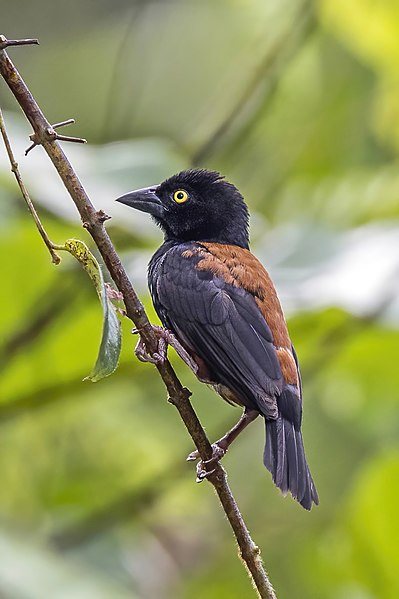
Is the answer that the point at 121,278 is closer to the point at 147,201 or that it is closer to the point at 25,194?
the point at 25,194

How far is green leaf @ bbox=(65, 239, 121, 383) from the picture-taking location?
89.8 inches

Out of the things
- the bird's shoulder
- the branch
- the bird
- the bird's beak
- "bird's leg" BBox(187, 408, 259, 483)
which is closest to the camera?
the branch

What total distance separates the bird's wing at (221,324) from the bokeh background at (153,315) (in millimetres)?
371

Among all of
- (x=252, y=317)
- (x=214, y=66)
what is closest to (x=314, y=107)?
(x=214, y=66)

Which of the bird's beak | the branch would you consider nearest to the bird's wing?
the bird's beak

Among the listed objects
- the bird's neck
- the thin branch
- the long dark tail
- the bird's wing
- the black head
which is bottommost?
the long dark tail

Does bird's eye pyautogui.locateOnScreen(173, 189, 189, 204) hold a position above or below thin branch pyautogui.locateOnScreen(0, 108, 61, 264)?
above

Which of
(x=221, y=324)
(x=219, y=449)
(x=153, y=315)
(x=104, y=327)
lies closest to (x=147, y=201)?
(x=153, y=315)

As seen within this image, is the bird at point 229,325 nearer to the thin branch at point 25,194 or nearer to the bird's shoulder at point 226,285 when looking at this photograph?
the bird's shoulder at point 226,285

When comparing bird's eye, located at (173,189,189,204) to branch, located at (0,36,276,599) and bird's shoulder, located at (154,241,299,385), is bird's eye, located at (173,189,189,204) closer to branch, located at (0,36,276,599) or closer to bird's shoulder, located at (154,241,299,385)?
bird's shoulder, located at (154,241,299,385)

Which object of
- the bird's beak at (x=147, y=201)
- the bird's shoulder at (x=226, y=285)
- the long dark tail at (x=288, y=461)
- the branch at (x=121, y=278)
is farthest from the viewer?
the bird's beak at (x=147, y=201)

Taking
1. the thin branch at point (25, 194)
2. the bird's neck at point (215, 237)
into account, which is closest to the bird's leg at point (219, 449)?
the thin branch at point (25, 194)

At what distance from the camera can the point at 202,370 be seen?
130 inches

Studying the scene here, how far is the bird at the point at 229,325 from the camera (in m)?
3.05
